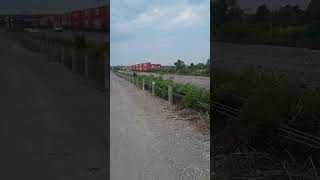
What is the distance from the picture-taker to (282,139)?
287cm

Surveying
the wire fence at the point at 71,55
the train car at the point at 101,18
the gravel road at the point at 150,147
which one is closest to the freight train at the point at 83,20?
the train car at the point at 101,18

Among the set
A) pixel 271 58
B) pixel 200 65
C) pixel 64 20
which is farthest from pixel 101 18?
pixel 271 58

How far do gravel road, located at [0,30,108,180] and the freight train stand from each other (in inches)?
9.1

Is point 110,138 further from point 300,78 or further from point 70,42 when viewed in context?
point 300,78

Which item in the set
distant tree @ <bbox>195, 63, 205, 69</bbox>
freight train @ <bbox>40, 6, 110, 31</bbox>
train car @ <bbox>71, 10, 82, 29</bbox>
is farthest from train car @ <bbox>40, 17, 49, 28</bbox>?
distant tree @ <bbox>195, 63, 205, 69</bbox>

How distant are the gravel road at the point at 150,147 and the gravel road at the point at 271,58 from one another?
665 millimetres

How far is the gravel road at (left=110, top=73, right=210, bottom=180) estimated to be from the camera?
9.46 feet

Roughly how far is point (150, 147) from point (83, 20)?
108cm

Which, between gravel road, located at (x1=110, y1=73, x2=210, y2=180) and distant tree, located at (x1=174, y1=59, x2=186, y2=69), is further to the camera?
distant tree, located at (x1=174, y1=59, x2=186, y2=69)

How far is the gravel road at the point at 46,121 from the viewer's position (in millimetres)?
2635

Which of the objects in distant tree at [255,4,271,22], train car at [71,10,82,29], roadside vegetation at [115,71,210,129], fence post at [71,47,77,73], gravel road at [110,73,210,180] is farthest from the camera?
roadside vegetation at [115,71,210,129]

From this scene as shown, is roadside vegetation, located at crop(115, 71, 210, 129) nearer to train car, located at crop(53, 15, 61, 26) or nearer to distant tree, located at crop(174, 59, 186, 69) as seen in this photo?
distant tree, located at crop(174, 59, 186, 69)

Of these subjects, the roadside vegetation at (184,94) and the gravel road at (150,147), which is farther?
the roadside vegetation at (184,94)

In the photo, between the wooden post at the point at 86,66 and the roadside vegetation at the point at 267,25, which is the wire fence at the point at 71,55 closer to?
the wooden post at the point at 86,66
